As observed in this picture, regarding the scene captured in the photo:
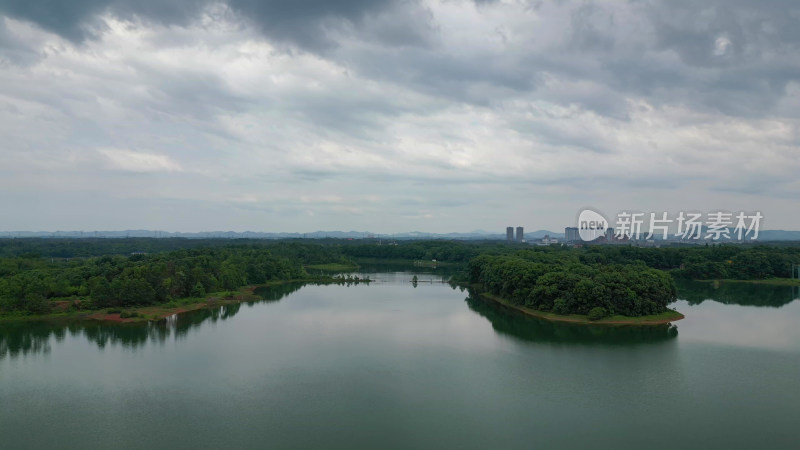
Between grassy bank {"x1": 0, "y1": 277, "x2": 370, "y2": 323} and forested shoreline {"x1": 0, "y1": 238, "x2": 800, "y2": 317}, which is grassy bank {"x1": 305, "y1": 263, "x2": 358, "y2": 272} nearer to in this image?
forested shoreline {"x1": 0, "y1": 238, "x2": 800, "y2": 317}

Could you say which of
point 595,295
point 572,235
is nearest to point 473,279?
point 595,295

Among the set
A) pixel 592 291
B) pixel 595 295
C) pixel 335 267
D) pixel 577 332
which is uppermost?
pixel 592 291

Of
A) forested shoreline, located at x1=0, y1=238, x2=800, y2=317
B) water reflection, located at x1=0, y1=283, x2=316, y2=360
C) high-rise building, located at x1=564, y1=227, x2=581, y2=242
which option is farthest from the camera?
high-rise building, located at x1=564, y1=227, x2=581, y2=242

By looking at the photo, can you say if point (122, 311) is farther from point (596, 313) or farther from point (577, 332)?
point (596, 313)

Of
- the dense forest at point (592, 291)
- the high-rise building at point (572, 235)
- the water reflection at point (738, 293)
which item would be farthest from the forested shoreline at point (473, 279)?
the high-rise building at point (572, 235)

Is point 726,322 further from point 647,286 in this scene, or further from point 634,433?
point 634,433

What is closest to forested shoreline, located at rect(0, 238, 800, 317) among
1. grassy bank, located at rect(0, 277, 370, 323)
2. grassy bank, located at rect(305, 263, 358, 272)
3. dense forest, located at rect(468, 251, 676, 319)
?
dense forest, located at rect(468, 251, 676, 319)

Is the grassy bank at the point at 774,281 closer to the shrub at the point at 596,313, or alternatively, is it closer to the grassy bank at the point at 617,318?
the grassy bank at the point at 617,318
